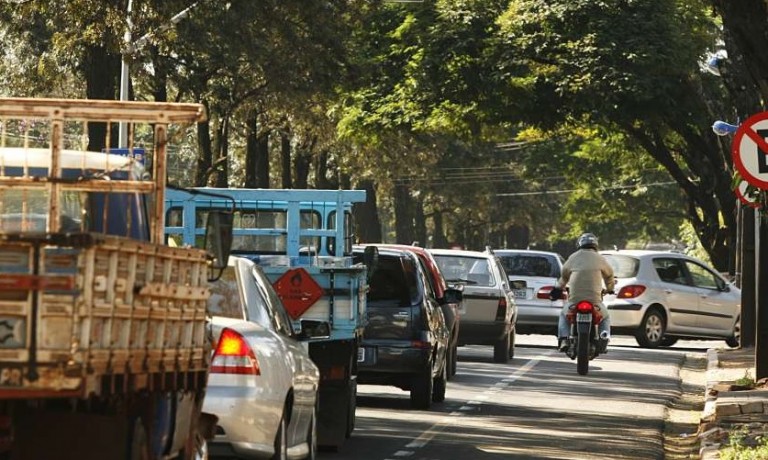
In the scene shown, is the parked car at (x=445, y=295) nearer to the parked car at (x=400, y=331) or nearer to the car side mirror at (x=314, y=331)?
the parked car at (x=400, y=331)

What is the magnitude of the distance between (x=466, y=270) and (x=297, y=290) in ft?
Result: 45.0

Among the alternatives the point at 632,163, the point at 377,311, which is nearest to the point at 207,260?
the point at 377,311

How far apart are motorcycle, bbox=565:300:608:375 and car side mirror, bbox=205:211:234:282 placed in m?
→ 14.3

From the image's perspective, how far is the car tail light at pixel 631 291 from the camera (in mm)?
32969

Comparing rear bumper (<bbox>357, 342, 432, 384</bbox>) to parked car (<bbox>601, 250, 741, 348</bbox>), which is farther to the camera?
parked car (<bbox>601, 250, 741, 348</bbox>)

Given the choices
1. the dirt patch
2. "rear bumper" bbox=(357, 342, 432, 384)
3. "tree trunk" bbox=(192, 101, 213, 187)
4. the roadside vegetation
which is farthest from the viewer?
"tree trunk" bbox=(192, 101, 213, 187)

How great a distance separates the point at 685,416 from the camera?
64.7 ft

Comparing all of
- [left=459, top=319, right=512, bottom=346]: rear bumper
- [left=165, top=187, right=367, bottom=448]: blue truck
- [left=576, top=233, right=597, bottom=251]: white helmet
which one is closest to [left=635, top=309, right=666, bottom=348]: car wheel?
[left=459, top=319, right=512, bottom=346]: rear bumper

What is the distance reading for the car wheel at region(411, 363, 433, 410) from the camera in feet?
61.5

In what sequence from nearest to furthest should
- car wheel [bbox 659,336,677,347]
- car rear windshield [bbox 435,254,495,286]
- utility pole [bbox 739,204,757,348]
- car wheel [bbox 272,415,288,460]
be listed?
1. car wheel [bbox 272,415,288,460]
2. utility pole [bbox 739,204,757,348]
3. car rear windshield [bbox 435,254,495,286]
4. car wheel [bbox 659,336,677,347]

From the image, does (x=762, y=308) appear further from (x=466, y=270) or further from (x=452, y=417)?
(x=466, y=270)

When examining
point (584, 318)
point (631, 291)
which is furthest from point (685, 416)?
point (631, 291)

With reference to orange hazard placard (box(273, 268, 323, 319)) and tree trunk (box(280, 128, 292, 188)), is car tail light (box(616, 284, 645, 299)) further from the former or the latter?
orange hazard placard (box(273, 268, 323, 319))

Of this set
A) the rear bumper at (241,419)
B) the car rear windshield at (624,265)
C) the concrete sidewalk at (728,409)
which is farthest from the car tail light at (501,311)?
the rear bumper at (241,419)
